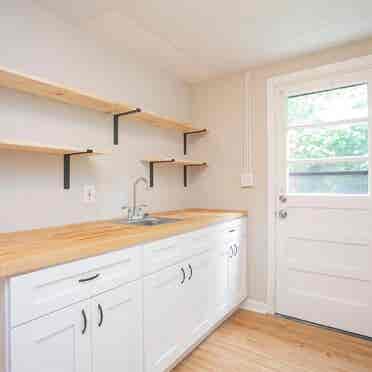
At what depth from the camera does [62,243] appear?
1.24 m

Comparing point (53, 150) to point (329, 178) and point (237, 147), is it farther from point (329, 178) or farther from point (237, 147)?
point (329, 178)

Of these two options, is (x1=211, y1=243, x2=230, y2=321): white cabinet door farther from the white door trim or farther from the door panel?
the white door trim

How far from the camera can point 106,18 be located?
1840 millimetres

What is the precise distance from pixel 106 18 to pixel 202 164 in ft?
4.99

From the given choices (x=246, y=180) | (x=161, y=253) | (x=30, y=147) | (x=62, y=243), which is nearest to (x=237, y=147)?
(x=246, y=180)

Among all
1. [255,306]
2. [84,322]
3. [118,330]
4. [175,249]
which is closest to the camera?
[84,322]

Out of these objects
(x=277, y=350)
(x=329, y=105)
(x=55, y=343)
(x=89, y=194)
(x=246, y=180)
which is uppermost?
(x=329, y=105)

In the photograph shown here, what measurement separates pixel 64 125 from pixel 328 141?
79.0 inches

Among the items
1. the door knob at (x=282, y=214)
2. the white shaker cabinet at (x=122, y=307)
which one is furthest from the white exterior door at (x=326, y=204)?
the white shaker cabinet at (x=122, y=307)

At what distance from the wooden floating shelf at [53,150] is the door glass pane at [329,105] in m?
1.71

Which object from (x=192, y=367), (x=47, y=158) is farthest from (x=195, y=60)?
(x=192, y=367)

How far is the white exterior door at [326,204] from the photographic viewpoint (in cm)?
218

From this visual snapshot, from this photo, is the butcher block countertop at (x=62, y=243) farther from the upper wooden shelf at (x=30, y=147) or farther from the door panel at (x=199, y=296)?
the upper wooden shelf at (x=30, y=147)

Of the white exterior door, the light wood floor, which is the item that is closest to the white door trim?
the white exterior door
